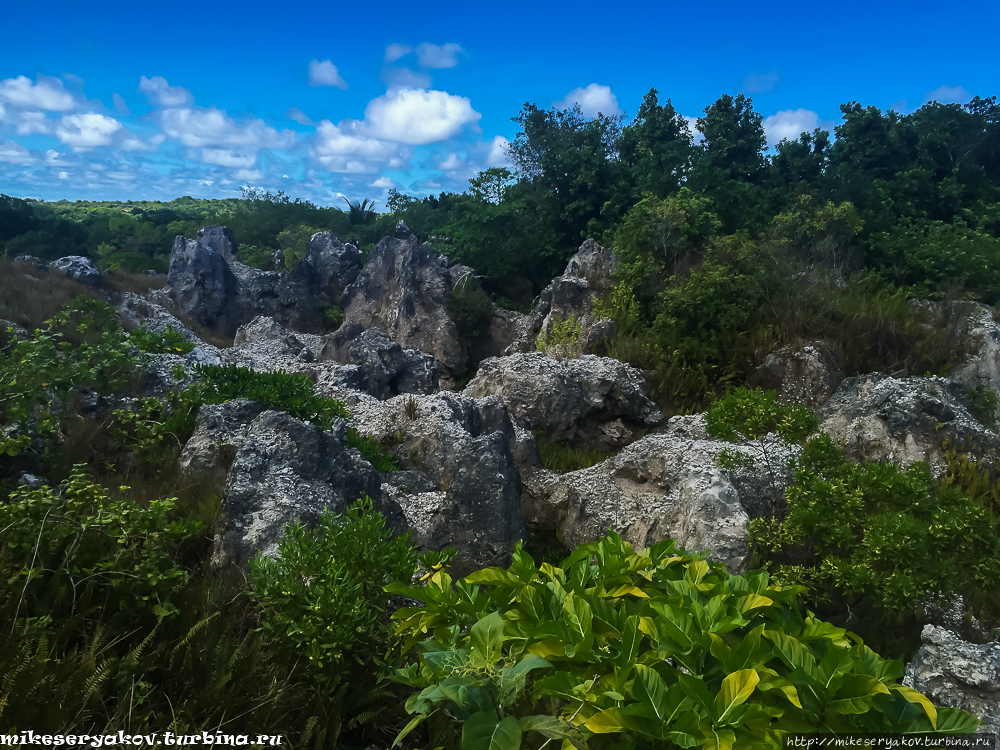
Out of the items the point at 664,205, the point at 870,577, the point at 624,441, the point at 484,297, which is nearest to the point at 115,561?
the point at 870,577

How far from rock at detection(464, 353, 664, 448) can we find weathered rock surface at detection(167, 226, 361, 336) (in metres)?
11.4

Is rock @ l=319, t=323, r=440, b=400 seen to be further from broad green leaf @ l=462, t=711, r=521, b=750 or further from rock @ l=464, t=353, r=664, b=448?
broad green leaf @ l=462, t=711, r=521, b=750

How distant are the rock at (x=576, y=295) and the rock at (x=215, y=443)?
8.37 meters

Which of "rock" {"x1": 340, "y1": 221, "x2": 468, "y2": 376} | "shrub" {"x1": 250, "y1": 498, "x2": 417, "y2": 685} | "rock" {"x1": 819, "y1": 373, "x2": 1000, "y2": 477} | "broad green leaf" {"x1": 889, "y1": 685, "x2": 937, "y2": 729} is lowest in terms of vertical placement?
"shrub" {"x1": 250, "y1": 498, "x2": 417, "y2": 685}

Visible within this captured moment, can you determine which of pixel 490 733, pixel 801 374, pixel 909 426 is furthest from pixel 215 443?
pixel 801 374

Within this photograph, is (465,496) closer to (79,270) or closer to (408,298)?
(408,298)

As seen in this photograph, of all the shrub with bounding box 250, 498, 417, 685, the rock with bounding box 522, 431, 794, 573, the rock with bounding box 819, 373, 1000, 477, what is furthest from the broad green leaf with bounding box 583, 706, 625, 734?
the rock with bounding box 819, 373, 1000, 477

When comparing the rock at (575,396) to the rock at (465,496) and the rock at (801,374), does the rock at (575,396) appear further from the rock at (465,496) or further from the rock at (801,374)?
the rock at (465,496)

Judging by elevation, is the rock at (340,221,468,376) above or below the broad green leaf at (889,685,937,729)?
above

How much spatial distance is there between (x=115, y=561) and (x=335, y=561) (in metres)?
1.05

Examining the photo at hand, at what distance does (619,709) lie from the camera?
1.66 meters

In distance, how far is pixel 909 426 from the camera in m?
6.53

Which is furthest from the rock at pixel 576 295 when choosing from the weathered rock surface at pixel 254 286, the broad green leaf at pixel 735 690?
the broad green leaf at pixel 735 690

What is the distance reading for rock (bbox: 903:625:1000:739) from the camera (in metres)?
3.09
